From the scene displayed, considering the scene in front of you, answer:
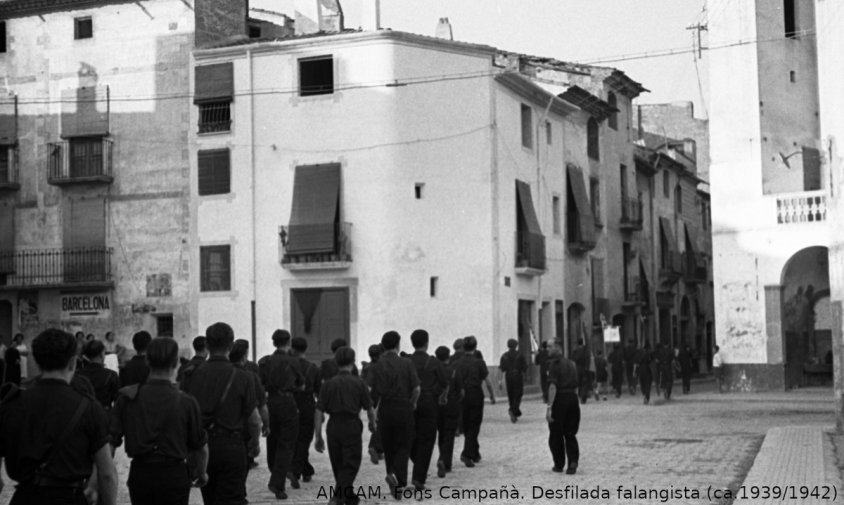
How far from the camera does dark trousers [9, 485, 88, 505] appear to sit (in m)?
6.35

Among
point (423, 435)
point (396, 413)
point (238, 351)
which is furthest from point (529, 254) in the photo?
point (238, 351)

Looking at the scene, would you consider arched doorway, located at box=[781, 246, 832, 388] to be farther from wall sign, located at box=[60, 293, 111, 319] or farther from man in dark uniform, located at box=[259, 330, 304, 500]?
man in dark uniform, located at box=[259, 330, 304, 500]

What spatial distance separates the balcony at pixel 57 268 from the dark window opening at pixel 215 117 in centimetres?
469

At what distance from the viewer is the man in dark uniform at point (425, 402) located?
46.8ft

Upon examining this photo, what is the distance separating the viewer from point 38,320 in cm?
3634

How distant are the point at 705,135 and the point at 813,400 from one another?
3637 centimetres

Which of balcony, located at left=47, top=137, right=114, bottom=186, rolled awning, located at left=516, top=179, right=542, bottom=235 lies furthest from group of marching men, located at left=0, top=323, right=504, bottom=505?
balcony, located at left=47, top=137, right=114, bottom=186

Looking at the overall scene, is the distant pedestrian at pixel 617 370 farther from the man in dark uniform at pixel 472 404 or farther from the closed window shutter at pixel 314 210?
the man in dark uniform at pixel 472 404

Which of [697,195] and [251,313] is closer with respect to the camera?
[251,313]

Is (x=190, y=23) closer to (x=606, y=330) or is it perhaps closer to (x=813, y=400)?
(x=606, y=330)

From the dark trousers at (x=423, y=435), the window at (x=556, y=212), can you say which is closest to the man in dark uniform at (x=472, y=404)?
the dark trousers at (x=423, y=435)

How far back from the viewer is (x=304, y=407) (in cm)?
1520

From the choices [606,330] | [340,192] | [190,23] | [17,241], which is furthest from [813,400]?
[17,241]

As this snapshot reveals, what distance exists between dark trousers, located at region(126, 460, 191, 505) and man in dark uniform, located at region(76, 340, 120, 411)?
224 inches
